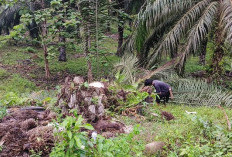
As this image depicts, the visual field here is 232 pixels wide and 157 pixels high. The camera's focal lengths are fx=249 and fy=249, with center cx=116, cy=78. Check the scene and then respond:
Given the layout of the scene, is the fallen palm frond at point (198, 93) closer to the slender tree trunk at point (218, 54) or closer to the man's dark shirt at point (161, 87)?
the slender tree trunk at point (218, 54)

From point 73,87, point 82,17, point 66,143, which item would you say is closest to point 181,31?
point 82,17

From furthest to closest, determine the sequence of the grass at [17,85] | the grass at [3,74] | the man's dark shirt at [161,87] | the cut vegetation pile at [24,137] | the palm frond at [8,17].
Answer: the palm frond at [8,17], the grass at [3,74], the grass at [17,85], the man's dark shirt at [161,87], the cut vegetation pile at [24,137]

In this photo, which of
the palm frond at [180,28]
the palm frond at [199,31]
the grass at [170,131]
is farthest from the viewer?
the palm frond at [180,28]

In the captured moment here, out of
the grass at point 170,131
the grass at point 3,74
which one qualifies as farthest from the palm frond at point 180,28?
the grass at point 3,74

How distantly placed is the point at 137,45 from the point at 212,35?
2.40 m

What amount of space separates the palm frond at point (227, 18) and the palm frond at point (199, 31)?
1.12 ft

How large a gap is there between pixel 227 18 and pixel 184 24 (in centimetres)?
125

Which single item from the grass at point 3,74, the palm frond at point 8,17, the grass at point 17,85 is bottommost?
the grass at point 17,85

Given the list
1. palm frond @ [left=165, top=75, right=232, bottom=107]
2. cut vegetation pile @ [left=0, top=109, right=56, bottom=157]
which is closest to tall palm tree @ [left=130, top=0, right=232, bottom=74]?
palm frond @ [left=165, top=75, right=232, bottom=107]

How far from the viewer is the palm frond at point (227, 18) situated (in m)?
6.78

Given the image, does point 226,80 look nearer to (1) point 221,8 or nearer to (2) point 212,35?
(2) point 212,35

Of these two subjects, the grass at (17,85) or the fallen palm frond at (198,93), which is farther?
the grass at (17,85)

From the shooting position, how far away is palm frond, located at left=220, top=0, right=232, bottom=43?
267 inches

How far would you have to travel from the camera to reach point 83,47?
8.77 m
